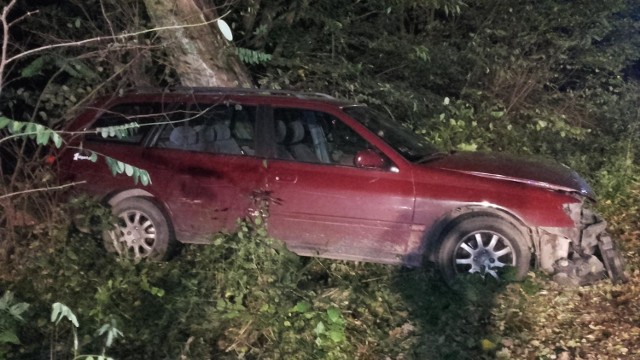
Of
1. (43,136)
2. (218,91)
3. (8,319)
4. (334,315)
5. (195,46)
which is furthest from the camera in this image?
(195,46)

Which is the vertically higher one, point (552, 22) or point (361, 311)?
point (552, 22)

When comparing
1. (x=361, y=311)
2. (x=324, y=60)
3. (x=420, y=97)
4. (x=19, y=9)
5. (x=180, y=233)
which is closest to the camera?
(x=361, y=311)

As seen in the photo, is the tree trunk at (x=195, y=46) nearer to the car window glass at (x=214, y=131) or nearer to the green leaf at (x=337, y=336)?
the car window glass at (x=214, y=131)

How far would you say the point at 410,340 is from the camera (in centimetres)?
505

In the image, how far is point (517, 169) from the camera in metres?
6.21

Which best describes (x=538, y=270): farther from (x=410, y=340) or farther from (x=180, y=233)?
(x=180, y=233)

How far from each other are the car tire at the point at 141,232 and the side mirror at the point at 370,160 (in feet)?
6.39

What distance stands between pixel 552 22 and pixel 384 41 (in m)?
3.48

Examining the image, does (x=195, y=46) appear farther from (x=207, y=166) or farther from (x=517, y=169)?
(x=517, y=169)

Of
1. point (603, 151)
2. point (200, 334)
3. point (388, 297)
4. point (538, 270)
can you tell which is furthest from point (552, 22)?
point (200, 334)

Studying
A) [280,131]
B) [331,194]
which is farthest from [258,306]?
[280,131]

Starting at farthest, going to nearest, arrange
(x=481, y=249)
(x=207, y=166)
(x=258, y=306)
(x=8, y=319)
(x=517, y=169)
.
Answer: (x=207, y=166) < (x=517, y=169) < (x=481, y=249) < (x=258, y=306) < (x=8, y=319)

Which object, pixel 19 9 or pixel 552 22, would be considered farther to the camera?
pixel 552 22

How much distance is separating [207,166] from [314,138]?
1.02 metres
